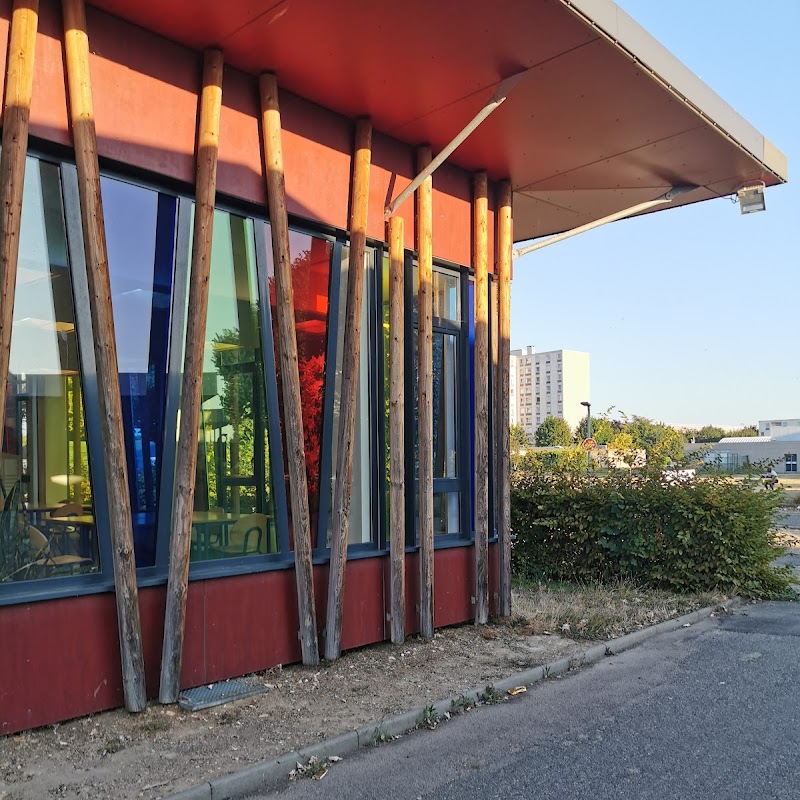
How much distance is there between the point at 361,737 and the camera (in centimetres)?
523

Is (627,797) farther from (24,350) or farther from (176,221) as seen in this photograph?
(176,221)

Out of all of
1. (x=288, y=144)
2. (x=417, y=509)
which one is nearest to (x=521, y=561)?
(x=417, y=509)

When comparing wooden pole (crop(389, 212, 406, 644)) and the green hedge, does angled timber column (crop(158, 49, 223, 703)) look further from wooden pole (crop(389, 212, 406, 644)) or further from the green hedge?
the green hedge

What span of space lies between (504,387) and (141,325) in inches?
170

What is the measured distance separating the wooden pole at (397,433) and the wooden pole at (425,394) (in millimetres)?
183

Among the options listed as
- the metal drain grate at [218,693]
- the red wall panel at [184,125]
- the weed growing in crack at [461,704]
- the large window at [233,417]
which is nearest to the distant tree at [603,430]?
the red wall panel at [184,125]

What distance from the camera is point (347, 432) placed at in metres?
7.28

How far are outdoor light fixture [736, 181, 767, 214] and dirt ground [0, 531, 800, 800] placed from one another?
509cm

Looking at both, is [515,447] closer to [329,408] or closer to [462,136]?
[329,408]

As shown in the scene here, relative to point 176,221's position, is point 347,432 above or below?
below

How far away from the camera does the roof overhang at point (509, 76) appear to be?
19.6 feet

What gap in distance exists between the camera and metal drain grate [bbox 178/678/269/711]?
18.7 ft

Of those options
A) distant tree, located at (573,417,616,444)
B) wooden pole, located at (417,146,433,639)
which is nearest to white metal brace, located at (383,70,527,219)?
wooden pole, located at (417,146,433,639)

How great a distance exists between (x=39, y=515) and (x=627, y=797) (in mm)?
3923
